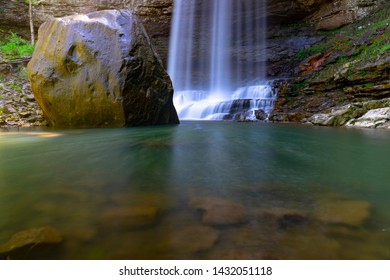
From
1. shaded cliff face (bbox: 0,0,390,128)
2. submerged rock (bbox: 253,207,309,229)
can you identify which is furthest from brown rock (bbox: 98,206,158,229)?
shaded cliff face (bbox: 0,0,390,128)

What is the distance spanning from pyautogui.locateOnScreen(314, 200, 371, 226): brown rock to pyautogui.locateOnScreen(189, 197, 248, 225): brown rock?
423 mm

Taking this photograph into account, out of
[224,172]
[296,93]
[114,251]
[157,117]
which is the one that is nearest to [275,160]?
[224,172]

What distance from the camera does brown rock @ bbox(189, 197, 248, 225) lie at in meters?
1.45

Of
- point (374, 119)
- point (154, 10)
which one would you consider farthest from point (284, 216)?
point (154, 10)

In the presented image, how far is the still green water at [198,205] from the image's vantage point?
1185 millimetres

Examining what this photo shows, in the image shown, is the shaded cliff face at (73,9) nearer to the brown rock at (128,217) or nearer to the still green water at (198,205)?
the still green water at (198,205)

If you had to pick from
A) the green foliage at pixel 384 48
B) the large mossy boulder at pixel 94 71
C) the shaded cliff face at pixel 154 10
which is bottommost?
the large mossy boulder at pixel 94 71

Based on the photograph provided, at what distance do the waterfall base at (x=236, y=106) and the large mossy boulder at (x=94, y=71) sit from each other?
559cm

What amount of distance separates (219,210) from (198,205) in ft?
0.52

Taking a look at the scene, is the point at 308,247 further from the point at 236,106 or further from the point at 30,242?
the point at 236,106

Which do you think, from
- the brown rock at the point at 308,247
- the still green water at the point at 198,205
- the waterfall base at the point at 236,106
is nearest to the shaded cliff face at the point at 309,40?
the waterfall base at the point at 236,106

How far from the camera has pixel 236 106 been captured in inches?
515

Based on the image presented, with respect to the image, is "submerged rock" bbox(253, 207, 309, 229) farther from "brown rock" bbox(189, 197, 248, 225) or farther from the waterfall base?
the waterfall base

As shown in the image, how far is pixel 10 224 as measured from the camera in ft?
4.64
